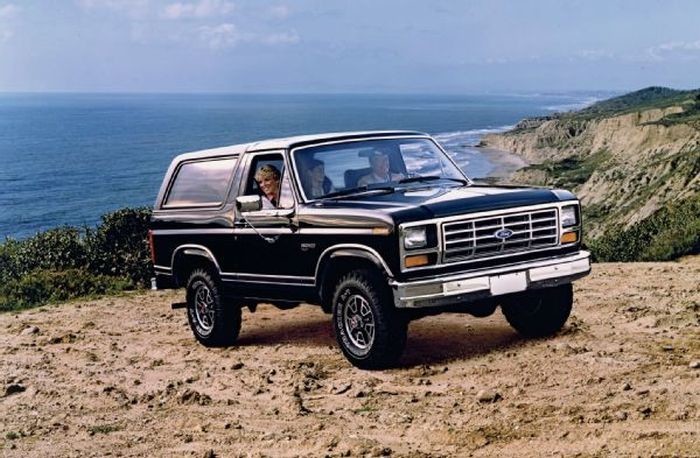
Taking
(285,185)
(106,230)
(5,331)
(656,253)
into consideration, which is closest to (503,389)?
(285,185)

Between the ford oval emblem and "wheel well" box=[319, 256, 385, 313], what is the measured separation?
3.53 ft

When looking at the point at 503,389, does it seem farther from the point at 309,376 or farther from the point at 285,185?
the point at 285,185

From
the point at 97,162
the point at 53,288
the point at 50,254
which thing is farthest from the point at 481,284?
the point at 97,162

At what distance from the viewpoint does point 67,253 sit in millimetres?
23578

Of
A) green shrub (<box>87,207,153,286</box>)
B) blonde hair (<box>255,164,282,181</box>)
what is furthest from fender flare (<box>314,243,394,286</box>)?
green shrub (<box>87,207,153,286</box>)

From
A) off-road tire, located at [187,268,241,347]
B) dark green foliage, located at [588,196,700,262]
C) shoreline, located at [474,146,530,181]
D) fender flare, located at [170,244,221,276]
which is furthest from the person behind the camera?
shoreline, located at [474,146,530,181]

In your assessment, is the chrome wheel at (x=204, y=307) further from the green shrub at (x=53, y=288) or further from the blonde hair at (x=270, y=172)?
the green shrub at (x=53, y=288)

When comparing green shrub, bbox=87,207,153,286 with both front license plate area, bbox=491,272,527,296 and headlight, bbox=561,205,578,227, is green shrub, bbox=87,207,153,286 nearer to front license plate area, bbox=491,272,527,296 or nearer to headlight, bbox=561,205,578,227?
headlight, bbox=561,205,578,227

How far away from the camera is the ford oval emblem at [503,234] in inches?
326

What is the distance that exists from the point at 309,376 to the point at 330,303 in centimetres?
70

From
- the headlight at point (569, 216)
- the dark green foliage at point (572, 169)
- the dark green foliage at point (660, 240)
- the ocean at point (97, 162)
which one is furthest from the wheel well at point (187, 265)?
the dark green foliage at point (572, 169)

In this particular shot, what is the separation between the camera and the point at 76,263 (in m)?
23.1

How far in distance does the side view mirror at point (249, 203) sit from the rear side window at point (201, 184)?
916 millimetres

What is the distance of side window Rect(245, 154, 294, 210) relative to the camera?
9.30m
